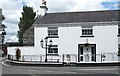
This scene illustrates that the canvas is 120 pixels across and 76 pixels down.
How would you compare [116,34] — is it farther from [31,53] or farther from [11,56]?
[11,56]

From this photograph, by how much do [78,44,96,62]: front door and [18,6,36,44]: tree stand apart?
128 ft

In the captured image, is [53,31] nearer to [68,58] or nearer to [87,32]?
[87,32]

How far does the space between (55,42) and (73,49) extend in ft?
8.58

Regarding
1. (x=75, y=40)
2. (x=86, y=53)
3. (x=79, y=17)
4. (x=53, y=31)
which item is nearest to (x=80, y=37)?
(x=75, y=40)

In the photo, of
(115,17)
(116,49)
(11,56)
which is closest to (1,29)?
(116,49)

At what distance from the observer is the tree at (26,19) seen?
228 feet

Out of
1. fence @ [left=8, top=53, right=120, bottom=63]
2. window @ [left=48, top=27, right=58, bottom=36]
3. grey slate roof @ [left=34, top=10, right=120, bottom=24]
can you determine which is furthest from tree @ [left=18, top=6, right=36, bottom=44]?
window @ [left=48, top=27, right=58, bottom=36]

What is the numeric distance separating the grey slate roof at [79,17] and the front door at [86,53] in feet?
11.6

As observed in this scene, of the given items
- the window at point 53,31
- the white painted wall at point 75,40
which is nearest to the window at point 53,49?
the white painted wall at point 75,40

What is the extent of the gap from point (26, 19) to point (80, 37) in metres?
40.6

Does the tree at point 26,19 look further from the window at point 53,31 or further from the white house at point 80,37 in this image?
the window at point 53,31

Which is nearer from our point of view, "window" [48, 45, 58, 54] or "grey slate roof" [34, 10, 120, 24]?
"grey slate roof" [34, 10, 120, 24]

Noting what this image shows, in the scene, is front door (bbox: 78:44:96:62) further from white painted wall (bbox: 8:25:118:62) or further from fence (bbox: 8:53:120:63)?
white painted wall (bbox: 8:25:118:62)

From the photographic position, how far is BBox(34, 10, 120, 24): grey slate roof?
3244cm
